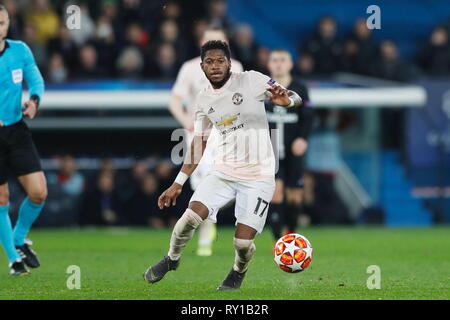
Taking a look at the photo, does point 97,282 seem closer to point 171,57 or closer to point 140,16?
point 171,57

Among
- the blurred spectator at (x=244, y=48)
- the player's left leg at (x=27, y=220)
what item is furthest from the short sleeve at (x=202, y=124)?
the blurred spectator at (x=244, y=48)

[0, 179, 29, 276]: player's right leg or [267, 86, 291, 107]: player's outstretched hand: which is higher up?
[267, 86, 291, 107]: player's outstretched hand

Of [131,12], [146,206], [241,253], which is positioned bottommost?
[146,206]

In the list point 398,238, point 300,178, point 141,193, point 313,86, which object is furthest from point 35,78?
point 313,86

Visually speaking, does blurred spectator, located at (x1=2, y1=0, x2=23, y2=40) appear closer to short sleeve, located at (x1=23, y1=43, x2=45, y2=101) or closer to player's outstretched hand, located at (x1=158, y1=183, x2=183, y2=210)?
short sleeve, located at (x1=23, y1=43, x2=45, y2=101)

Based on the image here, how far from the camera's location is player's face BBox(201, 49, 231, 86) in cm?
848

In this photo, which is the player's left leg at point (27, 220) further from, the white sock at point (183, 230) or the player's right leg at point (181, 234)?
the white sock at point (183, 230)

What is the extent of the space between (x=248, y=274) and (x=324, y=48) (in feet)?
37.8

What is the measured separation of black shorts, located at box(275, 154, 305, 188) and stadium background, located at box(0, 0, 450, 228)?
6.23m

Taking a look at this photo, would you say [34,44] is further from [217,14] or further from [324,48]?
[324,48]

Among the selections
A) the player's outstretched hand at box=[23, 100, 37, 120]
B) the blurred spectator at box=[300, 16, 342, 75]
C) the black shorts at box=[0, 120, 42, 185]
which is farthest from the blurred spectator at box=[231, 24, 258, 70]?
the player's outstretched hand at box=[23, 100, 37, 120]

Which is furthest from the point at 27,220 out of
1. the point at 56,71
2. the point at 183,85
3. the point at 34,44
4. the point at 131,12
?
the point at 131,12

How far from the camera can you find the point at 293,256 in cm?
912
